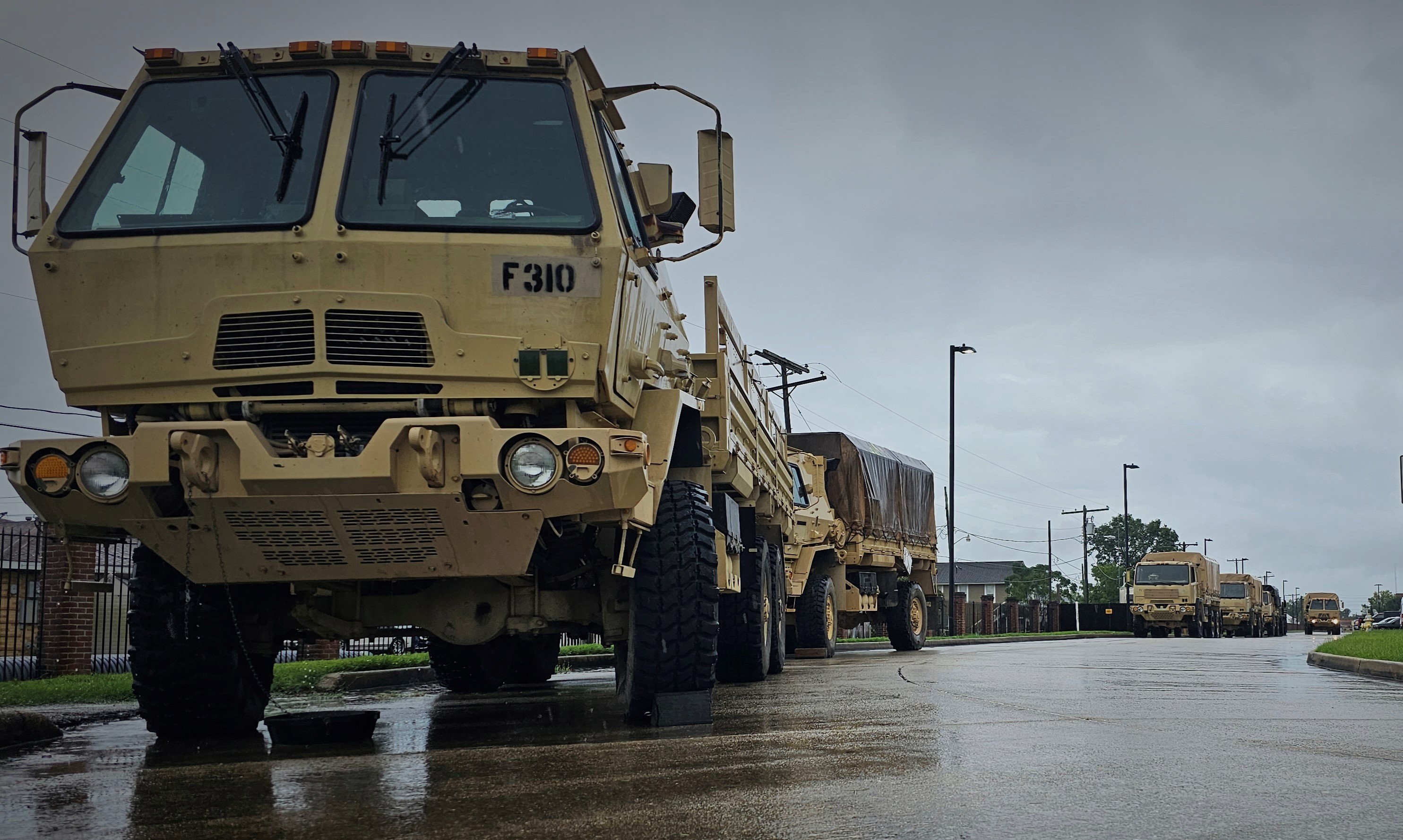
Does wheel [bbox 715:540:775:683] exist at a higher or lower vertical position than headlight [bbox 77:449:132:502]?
lower

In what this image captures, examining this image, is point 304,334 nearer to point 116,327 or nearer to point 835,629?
point 116,327

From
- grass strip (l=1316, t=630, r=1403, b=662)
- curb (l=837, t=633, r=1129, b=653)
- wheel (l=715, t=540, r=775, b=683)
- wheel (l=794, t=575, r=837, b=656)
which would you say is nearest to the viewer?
wheel (l=715, t=540, r=775, b=683)

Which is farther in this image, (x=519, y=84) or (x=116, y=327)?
(x=519, y=84)

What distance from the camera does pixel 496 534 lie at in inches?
253

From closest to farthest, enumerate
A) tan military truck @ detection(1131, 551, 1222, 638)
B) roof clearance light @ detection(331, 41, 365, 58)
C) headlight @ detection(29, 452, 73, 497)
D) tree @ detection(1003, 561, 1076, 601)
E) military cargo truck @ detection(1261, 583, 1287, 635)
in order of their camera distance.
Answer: headlight @ detection(29, 452, 73, 497) < roof clearance light @ detection(331, 41, 365, 58) < tan military truck @ detection(1131, 551, 1222, 638) < military cargo truck @ detection(1261, 583, 1287, 635) < tree @ detection(1003, 561, 1076, 601)

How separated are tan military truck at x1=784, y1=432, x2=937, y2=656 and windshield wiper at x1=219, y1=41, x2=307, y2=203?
10.7 metres

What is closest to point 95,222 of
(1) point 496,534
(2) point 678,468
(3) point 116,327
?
(3) point 116,327

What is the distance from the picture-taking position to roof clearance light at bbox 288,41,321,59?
22.9 ft

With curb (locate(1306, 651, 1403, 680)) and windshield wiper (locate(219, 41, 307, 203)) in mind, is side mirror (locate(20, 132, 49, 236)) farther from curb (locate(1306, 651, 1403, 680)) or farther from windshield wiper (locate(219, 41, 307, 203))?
curb (locate(1306, 651, 1403, 680))

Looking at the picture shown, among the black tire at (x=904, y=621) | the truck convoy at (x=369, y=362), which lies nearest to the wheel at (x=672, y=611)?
the truck convoy at (x=369, y=362)

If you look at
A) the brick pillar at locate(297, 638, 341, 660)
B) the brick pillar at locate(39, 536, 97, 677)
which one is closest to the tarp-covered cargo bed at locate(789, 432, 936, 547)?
the brick pillar at locate(297, 638, 341, 660)

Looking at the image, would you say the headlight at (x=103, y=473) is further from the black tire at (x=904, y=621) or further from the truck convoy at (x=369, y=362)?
the black tire at (x=904, y=621)

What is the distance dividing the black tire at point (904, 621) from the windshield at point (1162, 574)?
23451 millimetres

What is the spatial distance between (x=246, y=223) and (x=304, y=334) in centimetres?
73
